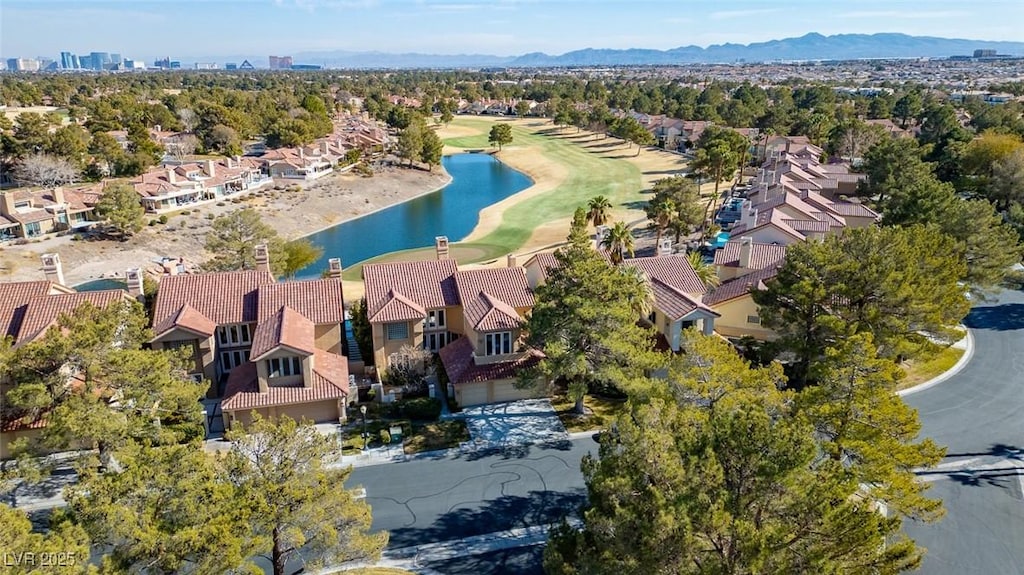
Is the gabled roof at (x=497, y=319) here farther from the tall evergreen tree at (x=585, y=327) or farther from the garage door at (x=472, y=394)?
the garage door at (x=472, y=394)

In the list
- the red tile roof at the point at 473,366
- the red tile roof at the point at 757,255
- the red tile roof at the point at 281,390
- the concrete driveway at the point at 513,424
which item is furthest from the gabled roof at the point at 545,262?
the red tile roof at the point at 757,255

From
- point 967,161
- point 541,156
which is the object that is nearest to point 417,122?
point 541,156

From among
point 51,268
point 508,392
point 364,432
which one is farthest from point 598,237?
point 51,268

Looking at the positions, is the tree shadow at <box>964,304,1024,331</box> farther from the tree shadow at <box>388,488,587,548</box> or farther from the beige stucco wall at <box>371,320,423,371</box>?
the beige stucco wall at <box>371,320,423,371</box>

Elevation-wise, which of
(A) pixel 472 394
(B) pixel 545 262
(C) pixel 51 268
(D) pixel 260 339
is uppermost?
(C) pixel 51 268

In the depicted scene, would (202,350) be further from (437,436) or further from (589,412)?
(589,412)
